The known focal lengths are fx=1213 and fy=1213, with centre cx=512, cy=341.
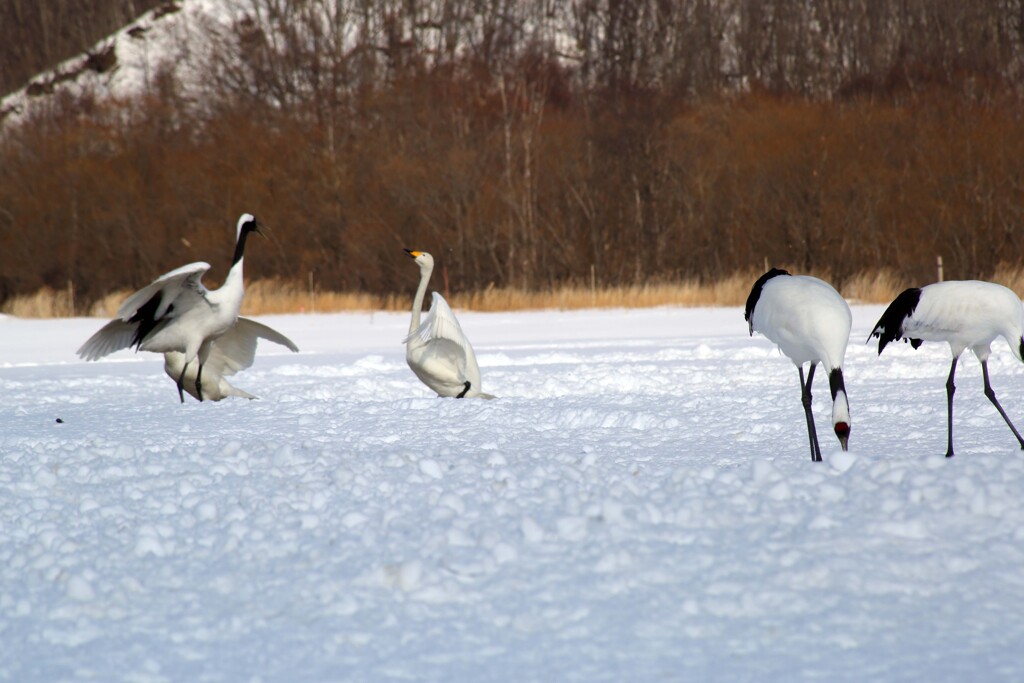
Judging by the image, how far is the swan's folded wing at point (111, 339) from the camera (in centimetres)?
980

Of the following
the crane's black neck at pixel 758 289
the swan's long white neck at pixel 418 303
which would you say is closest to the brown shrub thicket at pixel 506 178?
the swan's long white neck at pixel 418 303

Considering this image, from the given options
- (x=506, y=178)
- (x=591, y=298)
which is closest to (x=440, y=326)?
(x=591, y=298)

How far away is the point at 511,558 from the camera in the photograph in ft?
13.7

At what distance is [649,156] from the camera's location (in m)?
33.1

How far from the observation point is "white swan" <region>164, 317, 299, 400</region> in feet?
33.7

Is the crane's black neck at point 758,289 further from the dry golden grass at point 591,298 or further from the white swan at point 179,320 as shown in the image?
the dry golden grass at point 591,298

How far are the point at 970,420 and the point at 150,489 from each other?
533cm

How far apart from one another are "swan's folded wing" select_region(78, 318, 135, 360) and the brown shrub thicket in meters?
19.8

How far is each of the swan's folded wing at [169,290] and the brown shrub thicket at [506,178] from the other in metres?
20.1

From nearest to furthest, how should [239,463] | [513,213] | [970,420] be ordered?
[239,463], [970,420], [513,213]

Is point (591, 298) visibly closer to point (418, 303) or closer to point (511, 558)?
point (418, 303)

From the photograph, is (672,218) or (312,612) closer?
(312,612)

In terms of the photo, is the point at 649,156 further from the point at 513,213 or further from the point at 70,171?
the point at 70,171

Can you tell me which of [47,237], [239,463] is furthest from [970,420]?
[47,237]
